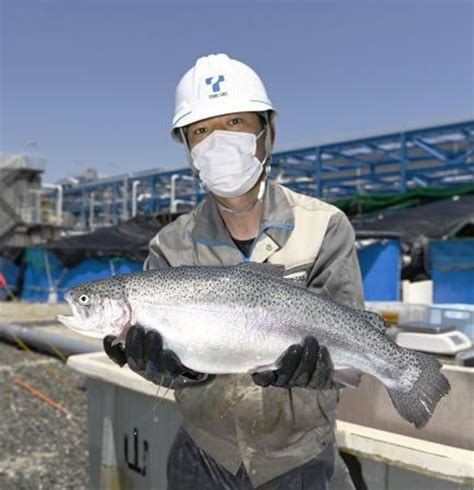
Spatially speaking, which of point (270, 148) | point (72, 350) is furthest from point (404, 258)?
point (270, 148)

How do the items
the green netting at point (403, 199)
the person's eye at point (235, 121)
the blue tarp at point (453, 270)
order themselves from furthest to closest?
the green netting at point (403, 199) < the blue tarp at point (453, 270) < the person's eye at point (235, 121)

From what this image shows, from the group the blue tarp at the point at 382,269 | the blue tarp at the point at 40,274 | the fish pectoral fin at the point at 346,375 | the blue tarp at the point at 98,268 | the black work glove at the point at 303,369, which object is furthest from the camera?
the blue tarp at the point at 40,274

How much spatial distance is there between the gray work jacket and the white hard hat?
0.49 meters

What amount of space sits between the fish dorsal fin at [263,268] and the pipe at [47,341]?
745cm

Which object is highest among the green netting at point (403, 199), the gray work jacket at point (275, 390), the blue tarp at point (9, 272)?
the green netting at point (403, 199)

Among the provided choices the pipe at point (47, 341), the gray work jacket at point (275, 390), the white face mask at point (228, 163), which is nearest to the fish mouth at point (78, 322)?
the gray work jacket at point (275, 390)

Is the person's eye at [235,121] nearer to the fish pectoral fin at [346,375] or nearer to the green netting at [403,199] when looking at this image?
the fish pectoral fin at [346,375]

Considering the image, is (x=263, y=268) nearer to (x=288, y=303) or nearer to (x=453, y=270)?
(x=288, y=303)

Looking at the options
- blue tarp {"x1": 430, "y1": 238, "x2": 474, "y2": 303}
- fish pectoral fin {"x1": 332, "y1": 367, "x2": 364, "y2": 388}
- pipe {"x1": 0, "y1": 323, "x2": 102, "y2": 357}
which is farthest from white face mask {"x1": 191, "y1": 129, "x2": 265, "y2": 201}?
blue tarp {"x1": 430, "y1": 238, "x2": 474, "y2": 303}

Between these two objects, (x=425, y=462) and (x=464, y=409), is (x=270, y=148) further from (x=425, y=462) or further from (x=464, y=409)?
(x=464, y=409)

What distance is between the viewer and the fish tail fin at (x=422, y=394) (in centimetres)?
240

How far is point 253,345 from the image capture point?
2.46m

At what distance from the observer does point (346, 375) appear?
246cm

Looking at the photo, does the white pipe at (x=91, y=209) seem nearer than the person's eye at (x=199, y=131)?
No
